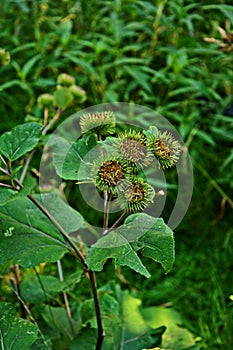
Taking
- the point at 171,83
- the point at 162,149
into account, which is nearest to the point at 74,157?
the point at 162,149

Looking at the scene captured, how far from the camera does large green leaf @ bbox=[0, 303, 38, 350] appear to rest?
99cm

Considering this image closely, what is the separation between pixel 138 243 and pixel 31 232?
270 millimetres

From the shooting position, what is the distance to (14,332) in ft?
3.31

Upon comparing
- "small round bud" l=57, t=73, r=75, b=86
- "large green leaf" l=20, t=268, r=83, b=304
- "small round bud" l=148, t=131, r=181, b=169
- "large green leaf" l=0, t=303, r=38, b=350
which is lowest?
"large green leaf" l=20, t=268, r=83, b=304

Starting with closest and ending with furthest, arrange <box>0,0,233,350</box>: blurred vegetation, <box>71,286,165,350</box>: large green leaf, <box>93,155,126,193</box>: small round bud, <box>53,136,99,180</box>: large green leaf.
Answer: <box>93,155,126,193</box>: small round bud < <box>53,136,99,180</box>: large green leaf < <box>71,286,165,350</box>: large green leaf < <box>0,0,233,350</box>: blurred vegetation

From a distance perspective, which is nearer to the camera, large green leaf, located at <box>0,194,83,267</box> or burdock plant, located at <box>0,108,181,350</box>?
burdock plant, located at <box>0,108,181,350</box>

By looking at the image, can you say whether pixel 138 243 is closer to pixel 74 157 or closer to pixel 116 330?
pixel 74 157

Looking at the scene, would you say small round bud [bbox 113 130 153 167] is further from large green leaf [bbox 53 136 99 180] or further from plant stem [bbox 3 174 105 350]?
plant stem [bbox 3 174 105 350]

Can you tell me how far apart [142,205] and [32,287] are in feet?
1.77

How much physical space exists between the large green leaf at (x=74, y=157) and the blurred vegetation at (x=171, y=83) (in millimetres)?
909

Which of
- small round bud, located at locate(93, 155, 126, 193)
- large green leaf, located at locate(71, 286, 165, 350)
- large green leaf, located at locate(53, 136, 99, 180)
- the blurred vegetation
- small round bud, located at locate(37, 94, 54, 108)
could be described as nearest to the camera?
small round bud, located at locate(93, 155, 126, 193)

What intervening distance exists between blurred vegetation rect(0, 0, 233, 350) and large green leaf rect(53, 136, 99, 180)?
35.8 inches

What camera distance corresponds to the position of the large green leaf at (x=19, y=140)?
0.96m

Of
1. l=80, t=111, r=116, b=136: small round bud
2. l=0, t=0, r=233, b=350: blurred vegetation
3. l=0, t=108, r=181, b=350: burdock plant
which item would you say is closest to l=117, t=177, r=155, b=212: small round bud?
l=0, t=108, r=181, b=350: burdock plant
